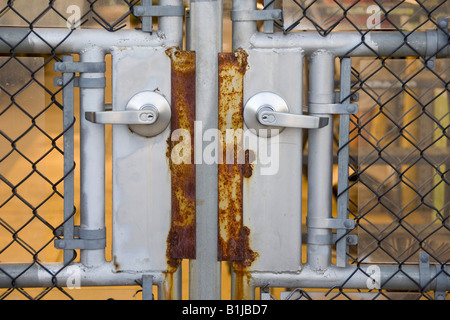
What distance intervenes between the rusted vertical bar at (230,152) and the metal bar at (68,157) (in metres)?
0.45

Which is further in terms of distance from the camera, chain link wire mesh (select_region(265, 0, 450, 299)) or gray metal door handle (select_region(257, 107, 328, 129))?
chain link wire mesh (select_region(265, 0, 450, 299))

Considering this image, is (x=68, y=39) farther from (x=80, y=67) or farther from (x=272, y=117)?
(x=272, y=117)

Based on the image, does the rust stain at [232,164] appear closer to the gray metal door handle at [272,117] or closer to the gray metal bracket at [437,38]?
the gray metal door handle at [272,117]

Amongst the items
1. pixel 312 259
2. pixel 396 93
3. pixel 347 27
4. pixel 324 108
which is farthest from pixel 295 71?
pixel 312 259

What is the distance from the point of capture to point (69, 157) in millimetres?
1662

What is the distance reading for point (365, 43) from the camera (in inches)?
65.7

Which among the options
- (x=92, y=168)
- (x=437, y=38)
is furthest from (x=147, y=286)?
(x=437, y=38)

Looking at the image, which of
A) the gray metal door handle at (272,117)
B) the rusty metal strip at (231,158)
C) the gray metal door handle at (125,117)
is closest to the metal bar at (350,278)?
the rusty metal strip at (231,158)

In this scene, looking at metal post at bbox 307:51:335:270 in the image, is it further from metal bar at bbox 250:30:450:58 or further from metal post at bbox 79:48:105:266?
metal post at bbox 79:48:105:266

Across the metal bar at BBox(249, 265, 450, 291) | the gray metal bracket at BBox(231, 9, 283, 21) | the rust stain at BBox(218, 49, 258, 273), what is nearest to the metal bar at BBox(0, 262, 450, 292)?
the metal bar at BBox(249, 265, 450, 291)

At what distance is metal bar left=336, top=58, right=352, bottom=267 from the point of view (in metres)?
1.67

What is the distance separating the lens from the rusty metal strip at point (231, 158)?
63.2 inches

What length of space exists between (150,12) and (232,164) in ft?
1.67
